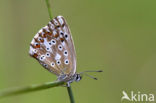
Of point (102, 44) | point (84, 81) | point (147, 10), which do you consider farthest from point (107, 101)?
point (147, 10)

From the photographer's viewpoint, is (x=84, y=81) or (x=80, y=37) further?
(x=80, y=37)

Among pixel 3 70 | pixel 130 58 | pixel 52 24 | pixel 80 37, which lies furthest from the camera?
pixel 80 37

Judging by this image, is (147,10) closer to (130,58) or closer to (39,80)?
(130,58)

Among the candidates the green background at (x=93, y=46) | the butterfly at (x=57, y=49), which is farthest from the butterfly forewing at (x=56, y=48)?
the green background at (x=93, y=46)

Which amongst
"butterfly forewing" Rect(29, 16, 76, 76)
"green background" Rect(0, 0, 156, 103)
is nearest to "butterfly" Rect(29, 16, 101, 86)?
"butterfly forewing" Rect(29, 16, 76, 76)

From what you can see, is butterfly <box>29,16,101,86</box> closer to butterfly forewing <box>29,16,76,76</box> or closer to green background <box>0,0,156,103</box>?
butterfly forewing <box>29,16,76,76</box>

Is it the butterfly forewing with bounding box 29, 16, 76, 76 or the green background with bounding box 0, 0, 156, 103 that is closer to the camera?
the butterfly forewing with bounding box 29, 16, 76, 76
